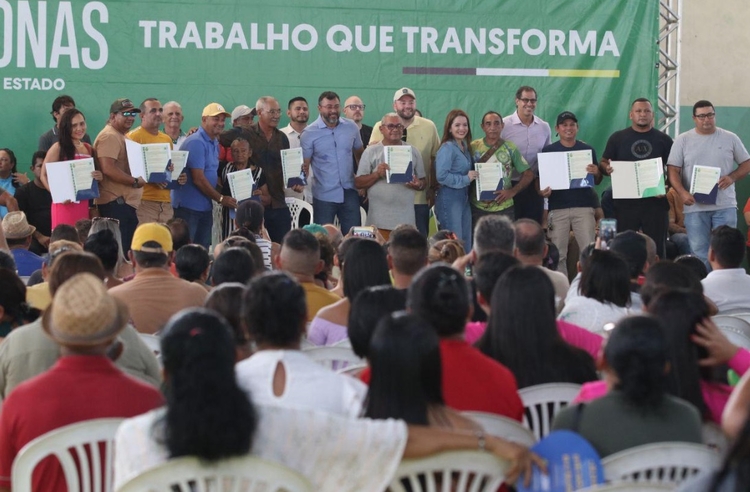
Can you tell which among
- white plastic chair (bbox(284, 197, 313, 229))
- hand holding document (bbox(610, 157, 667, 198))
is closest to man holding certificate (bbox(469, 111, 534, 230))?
hand holding document (bbox(610, 157, 667, 198))

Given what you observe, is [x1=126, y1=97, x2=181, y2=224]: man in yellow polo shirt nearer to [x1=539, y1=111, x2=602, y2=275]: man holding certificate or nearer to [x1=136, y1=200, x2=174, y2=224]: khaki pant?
[x1=136, y1=200, x2=174, y2=224]: khaki pant

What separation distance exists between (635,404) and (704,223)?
7817 millimetres

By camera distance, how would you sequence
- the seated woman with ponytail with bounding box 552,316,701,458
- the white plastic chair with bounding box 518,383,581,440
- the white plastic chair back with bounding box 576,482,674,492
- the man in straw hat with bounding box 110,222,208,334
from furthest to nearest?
the man in straw hat with bounding box 110,222,208,334
the white plastic chair with bounding box 518,383,581,440
the seated woman with ponytail with bounding box 552,316,701,458
the white plastic chair back with bounding box 576,482,674,492

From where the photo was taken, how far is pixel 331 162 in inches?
401

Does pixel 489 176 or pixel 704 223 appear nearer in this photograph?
pixel 489 176

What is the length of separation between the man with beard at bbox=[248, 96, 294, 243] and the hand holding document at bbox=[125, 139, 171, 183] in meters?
0.96

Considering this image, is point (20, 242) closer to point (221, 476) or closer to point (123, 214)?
point (123, 214)

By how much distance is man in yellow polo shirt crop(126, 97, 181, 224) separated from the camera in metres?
9.52

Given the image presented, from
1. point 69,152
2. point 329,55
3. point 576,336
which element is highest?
point 329,55

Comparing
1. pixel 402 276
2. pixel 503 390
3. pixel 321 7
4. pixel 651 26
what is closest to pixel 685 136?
pixel 651 26

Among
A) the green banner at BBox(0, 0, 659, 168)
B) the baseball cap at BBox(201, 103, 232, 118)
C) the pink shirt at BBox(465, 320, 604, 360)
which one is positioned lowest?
the pink shirt at BBox(465, 320, 604, 360)

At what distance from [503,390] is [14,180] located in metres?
7.98

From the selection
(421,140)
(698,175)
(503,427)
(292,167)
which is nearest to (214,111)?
(292,167)

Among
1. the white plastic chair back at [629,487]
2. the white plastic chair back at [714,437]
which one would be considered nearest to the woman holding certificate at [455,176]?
the white plastic chair back at [714,437]
